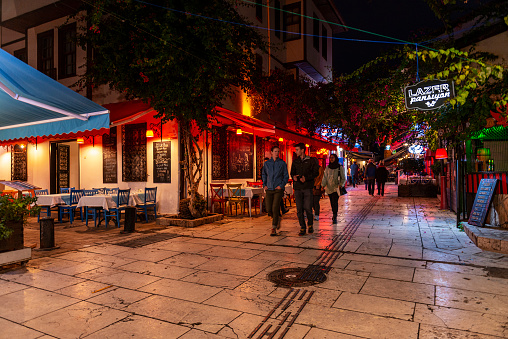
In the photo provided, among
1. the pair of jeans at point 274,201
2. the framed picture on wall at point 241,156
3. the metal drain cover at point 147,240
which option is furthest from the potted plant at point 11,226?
the framed picture on wall at point 241,156

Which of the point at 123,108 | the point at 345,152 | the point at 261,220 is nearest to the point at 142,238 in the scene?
the point at 261,220

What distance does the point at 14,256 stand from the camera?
5.21 m

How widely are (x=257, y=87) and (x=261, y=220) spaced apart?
15.6ft

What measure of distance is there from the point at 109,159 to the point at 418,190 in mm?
15071

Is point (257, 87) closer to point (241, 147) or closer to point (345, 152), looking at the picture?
point (241, 147)

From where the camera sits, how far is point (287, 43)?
18.4 metres

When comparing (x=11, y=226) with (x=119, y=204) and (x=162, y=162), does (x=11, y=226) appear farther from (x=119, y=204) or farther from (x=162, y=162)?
(x=162, y=162)

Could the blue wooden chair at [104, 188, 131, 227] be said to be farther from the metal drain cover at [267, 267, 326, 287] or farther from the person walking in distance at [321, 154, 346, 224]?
the metal drain cover at [267, 267, 326, 287]

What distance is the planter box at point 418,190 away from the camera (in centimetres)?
1757

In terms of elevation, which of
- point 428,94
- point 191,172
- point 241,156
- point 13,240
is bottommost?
point 13,240

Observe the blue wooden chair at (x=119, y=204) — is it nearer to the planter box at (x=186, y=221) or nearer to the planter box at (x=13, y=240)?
the planter box at (x=186, y=221)

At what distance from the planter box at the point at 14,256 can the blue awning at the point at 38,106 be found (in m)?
2.18

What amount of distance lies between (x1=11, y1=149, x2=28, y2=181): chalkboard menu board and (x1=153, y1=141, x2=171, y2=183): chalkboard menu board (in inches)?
274

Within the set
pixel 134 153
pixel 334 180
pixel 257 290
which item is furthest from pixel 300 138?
pixel 257 290
